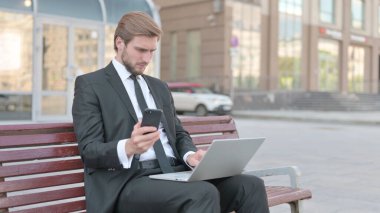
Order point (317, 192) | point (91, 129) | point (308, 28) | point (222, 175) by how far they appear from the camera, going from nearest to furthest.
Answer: point (91, 129), point (222, 175), point (317, 192), point (308, 28)

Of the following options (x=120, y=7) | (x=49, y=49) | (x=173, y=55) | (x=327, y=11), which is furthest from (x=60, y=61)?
(x=327, y=11)

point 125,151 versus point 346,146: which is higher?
point 125,151

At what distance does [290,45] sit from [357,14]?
37.2ft

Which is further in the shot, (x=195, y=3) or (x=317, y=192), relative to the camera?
(x=195, y=3)

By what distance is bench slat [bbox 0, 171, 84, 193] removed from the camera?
2762 mm

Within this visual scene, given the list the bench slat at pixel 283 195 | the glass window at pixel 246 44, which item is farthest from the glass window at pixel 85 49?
the glass window at pixel 246 44

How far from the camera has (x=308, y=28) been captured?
121 feet

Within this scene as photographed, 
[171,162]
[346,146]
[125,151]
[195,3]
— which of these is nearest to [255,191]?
[171,162]

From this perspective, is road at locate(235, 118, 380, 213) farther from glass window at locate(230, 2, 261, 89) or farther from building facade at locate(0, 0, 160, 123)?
glass window at locate(230, 2, 261, 89)

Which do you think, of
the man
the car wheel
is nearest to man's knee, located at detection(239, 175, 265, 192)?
the man

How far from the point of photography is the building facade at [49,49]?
1388 cm

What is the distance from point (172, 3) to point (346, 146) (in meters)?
24.1

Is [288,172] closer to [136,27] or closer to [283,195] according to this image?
[283,195]

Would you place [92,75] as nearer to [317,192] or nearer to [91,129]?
[91,129]
